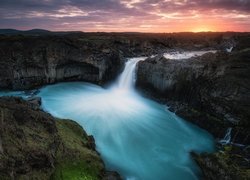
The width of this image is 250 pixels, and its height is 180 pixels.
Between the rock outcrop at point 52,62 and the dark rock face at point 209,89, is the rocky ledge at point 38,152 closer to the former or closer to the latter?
the dark rock face at point 209,89

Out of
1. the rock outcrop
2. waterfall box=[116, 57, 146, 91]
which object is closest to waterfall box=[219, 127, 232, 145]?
waterfall box=[116, 57, 146, 91]

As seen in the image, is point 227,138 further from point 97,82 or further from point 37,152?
point 97,82

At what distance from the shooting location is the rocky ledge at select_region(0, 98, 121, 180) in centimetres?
1126

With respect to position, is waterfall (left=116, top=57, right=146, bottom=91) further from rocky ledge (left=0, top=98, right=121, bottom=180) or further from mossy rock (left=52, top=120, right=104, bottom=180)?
rocky ledge (left=0, top=98, right=121, bottom=180)

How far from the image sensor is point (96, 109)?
28.4m

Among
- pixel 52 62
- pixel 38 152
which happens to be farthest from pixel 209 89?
pixel 52 62

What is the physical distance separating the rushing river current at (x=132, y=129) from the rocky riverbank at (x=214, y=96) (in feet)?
3.96

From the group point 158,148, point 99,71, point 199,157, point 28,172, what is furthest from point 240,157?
point 99,71

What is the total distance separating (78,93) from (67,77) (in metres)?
6.00

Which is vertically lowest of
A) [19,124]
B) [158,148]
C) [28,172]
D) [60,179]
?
[158,148]

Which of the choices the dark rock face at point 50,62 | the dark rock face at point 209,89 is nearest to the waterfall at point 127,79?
the dark rock face at point 50,62

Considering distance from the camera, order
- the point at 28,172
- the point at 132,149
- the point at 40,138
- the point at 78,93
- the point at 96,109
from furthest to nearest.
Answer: the point at 78,93
the point at 96,109
the point at 132,149
the point at 40,138
the point at 28,172

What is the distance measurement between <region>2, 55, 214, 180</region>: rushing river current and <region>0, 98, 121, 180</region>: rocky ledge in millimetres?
3301

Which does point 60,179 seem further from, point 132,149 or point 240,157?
point 240,157
